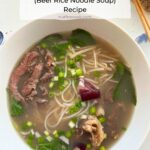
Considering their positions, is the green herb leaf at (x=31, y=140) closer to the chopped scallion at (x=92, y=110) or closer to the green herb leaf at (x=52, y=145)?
the green herb leaf at (x=52, y=145)

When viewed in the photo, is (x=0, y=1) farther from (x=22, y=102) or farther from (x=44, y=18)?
(x=22, y=102)

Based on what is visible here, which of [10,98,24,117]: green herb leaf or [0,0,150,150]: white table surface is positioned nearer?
[10,98,24,117]: green herb leaf

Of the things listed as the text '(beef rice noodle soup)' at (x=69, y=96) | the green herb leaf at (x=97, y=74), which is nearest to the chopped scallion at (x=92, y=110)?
the text '(beef rice noodle soup)' at (x=69, y=96)

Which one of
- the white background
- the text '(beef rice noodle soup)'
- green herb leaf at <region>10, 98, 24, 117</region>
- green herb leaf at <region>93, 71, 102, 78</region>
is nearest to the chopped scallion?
the text '(beef rice noodle soup)'

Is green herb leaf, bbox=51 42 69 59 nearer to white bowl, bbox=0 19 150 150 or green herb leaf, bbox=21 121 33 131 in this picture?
white bowl, bbox=0 19 150 150

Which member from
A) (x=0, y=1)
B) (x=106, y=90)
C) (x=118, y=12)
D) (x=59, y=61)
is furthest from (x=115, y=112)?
(x=0, y=1)

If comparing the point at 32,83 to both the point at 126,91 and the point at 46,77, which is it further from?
the point at 126,91
